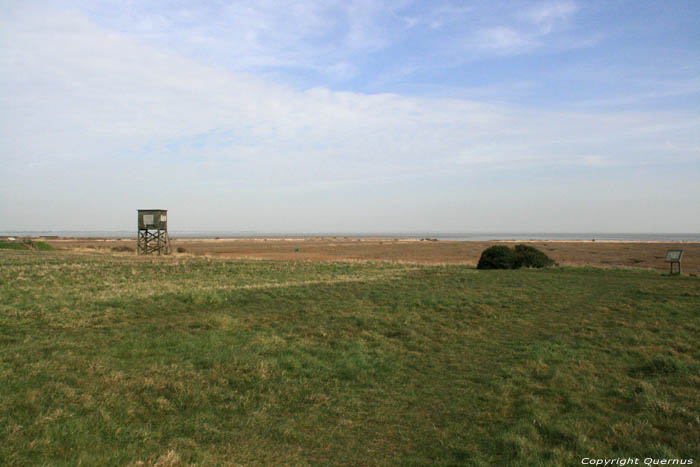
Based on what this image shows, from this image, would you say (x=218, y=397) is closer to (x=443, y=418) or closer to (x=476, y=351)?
(x=443, y=418)

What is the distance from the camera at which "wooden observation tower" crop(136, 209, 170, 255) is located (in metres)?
41.5

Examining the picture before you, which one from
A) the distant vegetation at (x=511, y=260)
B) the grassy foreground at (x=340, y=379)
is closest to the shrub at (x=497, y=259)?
the distant vegetation at (x=511, y=260)

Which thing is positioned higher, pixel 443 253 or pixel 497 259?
pixel 497 259

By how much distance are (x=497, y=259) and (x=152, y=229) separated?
29.6 m

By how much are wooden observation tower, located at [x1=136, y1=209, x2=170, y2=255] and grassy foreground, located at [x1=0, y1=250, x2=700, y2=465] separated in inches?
1045

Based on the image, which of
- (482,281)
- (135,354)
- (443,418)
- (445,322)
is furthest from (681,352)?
(482,281)

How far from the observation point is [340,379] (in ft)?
26.6

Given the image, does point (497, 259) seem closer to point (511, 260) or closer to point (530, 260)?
point (511, 260)

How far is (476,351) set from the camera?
10023 millimetres

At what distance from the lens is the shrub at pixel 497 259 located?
97.2ft

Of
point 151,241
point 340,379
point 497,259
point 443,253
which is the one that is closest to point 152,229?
point 151,241

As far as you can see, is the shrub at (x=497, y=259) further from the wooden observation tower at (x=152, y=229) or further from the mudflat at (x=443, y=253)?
the wooden observation tower at (x=152, y=229)

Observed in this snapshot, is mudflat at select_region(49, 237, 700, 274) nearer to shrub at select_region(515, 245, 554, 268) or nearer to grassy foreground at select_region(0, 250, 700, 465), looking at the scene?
shrub at select_region(515, 245, 554, 268)

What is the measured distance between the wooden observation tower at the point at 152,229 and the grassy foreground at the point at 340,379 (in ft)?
87.1
